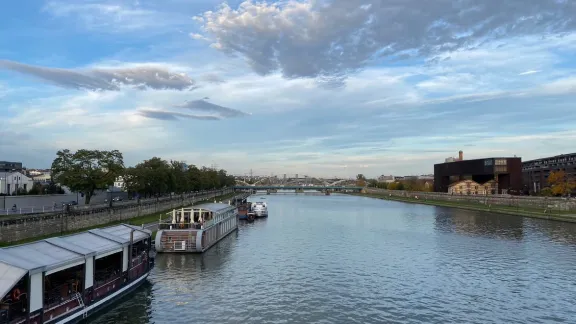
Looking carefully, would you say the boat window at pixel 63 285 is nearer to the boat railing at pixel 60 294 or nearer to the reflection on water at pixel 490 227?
the boat railing at pixel 60 294

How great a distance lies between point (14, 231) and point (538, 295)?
1841 inches

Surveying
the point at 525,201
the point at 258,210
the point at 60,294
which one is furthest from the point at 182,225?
the point at 525,201

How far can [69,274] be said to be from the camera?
27.0 m

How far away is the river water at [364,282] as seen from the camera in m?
28.3

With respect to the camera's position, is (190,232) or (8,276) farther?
(190,232)

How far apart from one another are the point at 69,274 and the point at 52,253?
8.97ft

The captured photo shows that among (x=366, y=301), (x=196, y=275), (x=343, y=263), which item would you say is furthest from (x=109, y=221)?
(x=366, y=301)

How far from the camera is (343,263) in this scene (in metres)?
44.2

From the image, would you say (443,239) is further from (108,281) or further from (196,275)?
(108,281)

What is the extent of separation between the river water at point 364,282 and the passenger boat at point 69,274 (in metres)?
1.53

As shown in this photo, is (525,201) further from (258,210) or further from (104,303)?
(104,303)

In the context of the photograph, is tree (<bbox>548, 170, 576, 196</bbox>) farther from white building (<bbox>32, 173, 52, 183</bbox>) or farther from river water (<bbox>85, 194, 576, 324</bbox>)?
white building (<bbox>32, 173, 52, 183</bbox>)

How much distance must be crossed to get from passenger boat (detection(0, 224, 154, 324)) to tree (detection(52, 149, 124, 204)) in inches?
1382

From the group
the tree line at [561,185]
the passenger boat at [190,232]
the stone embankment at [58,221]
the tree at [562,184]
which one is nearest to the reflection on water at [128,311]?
the passenger boat at [190,232]
